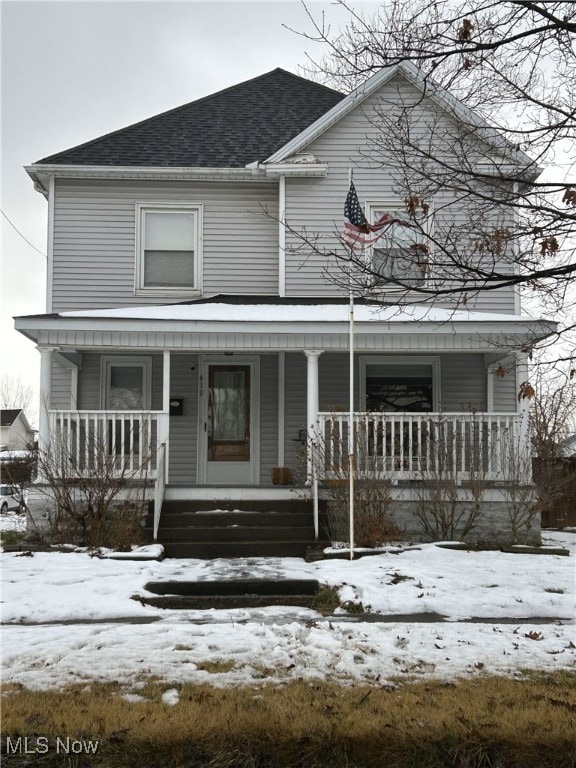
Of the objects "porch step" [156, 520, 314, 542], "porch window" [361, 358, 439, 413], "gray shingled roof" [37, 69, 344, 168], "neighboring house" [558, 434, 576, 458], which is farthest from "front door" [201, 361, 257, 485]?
"neighboring house" [558, 434, 576, 458]

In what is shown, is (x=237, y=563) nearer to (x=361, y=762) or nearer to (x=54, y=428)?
(x=54, y=428)

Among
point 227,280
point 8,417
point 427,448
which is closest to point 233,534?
point 427,448

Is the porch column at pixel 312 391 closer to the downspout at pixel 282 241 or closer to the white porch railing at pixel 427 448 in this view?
the white porch railing at pixel 427 448

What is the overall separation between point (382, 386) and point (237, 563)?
5.78 meters

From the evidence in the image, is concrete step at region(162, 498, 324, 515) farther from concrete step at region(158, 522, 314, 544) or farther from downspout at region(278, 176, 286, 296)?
downspout at region(278, 176, 286, 296)

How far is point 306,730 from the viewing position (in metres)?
3.97

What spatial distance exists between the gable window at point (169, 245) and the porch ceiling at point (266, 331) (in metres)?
2.61

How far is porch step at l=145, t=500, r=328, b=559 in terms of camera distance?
9141 mm

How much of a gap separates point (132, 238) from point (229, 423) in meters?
3.86

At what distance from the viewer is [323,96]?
1599 cm

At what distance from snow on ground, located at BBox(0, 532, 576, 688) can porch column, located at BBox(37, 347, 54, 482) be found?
206 centimetres

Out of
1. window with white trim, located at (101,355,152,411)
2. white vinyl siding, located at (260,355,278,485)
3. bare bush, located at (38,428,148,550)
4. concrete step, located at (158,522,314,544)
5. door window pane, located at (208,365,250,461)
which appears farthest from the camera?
window with white trim, located at (101,355,152,411)

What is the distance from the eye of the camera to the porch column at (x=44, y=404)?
10242 millimetres

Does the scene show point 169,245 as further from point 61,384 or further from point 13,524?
point 13,524
